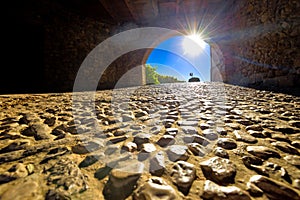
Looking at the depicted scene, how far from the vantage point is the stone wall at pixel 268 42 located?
304cm

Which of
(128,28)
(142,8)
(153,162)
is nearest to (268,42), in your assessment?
(153,162)

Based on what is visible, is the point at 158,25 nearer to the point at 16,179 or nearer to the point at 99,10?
the point at 99,10

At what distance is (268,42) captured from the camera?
3.72 meters

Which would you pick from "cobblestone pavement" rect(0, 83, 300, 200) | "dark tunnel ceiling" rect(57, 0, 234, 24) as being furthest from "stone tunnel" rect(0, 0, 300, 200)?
"dark tunnel ceiling" rect(57, 0, 234, 24)

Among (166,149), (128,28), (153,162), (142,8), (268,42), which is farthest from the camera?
(128,28)

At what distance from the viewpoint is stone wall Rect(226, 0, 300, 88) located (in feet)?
9.98

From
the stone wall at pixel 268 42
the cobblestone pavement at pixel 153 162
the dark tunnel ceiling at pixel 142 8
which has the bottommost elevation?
the cobblestone pavement at pixel 153 162

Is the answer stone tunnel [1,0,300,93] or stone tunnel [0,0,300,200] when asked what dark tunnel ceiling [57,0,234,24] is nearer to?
stone tunnel [1,0,300,93]

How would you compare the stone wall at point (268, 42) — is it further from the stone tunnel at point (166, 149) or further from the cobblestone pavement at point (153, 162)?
the cobblestone pavement at point (153, 162)

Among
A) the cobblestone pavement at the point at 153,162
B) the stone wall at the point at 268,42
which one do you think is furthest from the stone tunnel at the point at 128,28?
the cobblestone pavement at the point at 153,162

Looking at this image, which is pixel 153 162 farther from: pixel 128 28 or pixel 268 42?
pixel 128 28

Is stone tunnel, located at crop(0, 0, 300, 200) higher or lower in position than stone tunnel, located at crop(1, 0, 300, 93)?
lower

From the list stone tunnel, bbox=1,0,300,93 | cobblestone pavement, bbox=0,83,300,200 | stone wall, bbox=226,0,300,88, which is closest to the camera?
cobblestone pavement, bbox=0,83,300,200

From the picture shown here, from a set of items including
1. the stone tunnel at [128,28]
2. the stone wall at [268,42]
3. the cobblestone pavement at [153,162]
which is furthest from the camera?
the stone tunnel at [128,28]
